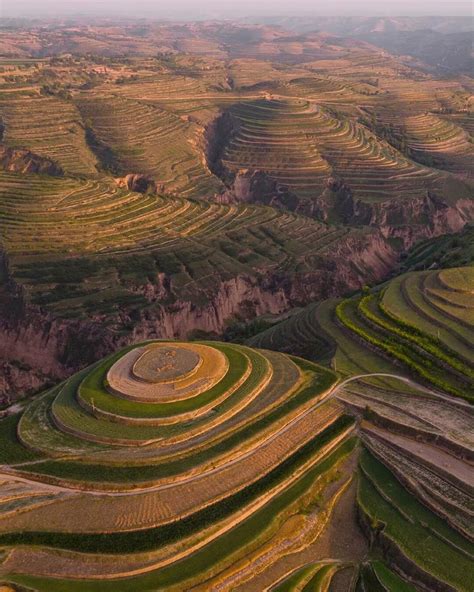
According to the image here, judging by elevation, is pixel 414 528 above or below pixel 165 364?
below

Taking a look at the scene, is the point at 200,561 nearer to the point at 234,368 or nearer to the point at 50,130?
the point at 234,368

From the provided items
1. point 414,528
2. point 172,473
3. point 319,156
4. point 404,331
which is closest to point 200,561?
point 172,473

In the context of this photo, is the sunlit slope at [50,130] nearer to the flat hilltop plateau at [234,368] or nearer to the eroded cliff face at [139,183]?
the flat hilltop plateau at [234,368]

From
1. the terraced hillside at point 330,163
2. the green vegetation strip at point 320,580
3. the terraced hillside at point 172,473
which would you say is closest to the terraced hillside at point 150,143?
the terraced hillside at point 330,163

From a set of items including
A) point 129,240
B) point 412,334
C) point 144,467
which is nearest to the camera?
point 144,467

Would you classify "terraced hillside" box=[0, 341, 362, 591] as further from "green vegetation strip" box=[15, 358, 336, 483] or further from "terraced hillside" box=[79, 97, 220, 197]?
"terraced hillside" box=[79, 97, 220, 197]

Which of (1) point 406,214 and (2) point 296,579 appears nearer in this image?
(2) point 296,579

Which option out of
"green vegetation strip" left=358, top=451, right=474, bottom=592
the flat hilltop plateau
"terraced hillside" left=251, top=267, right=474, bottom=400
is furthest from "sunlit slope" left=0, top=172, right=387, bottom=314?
"green vegetation strip" left=358, top=451, right=474, bottom=592

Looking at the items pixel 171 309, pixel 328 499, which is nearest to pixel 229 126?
pixel 171 309
